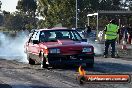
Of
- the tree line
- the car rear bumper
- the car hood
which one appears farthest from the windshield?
the tree line

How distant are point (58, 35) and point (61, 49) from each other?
149cm

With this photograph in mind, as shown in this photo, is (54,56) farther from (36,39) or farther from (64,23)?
(64,23)

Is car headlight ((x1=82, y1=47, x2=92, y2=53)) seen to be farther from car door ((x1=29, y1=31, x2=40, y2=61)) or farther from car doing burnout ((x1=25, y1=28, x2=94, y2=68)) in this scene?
car door ((x1=29, y1=31, x2=40, y2=61))

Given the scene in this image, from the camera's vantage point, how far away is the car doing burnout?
543 inches

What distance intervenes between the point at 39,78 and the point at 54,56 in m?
2.29

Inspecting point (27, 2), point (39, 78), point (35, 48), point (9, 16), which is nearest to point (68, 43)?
point (35, 48)

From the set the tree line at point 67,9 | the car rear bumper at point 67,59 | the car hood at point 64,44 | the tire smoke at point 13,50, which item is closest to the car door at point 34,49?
the car hood at point 64,44

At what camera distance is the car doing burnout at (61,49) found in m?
13.8

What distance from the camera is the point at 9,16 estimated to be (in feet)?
422

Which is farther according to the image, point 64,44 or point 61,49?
point 64,44

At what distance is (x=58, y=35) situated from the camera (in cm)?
1523

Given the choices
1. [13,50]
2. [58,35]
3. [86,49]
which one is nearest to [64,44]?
[86,49]

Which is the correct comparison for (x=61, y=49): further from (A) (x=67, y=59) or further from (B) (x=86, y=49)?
(B) (x=86, y=49)

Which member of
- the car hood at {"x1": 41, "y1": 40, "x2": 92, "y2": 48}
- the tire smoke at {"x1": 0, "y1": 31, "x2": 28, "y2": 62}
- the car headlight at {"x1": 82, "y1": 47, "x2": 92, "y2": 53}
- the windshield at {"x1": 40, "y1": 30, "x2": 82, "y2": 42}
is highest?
the windshield at {"x1": 40, "y1": 30, "x2": 82, "y2": 42}
